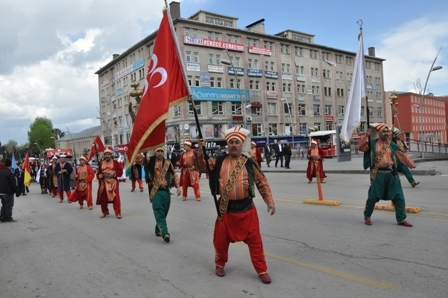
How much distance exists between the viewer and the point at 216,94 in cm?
5594

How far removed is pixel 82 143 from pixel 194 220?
9720 centimetres

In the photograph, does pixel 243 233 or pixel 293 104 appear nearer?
pixel 243 233

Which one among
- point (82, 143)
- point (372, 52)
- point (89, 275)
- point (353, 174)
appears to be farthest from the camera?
point (82, 143)

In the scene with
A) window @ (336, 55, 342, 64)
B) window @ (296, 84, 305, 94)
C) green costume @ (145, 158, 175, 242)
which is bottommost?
green costume @ (145, 158, 175, 242)

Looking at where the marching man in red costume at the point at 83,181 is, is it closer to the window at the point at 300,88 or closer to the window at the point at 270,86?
the window at the point at 270,86

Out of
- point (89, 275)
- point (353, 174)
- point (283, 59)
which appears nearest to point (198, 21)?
point (283, 59)

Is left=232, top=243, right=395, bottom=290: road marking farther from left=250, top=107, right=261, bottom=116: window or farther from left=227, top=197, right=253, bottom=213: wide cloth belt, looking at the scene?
left=250, top=107, right=261, bottom=116: window

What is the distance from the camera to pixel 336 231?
24.2 feet

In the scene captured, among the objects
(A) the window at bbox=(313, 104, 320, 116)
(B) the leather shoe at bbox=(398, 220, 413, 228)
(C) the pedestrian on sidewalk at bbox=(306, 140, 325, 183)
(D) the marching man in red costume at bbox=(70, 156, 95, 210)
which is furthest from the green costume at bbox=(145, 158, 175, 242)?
(A) the window at bbox=(313, 104, 320, 116)

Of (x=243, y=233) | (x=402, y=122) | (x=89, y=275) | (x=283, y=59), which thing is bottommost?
(x=89, y=275)

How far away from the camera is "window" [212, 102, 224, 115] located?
5598 cm

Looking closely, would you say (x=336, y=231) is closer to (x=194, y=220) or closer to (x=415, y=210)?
(x=415, y=210)

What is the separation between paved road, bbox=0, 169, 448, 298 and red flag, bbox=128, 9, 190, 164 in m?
1.80

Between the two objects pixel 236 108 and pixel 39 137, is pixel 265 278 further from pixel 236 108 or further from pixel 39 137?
pixel 39 137
